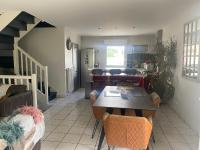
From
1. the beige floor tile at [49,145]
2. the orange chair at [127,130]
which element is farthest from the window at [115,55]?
the orange chair at [127,130]

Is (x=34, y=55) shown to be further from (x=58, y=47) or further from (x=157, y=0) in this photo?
(x=157, y=0)

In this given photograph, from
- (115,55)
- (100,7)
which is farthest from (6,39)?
(115,55)

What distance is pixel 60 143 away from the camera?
9.77 ft

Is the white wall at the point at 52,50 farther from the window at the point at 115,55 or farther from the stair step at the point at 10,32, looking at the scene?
the window at the point at 115,55

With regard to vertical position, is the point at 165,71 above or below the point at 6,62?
below

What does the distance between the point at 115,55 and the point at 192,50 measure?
5.39m

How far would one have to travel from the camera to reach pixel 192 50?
3.65 m

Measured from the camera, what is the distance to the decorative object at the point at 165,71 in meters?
4.73

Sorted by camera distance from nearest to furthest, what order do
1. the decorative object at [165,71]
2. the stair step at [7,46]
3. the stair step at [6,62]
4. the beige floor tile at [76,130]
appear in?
1. the beige floor tile at [76,130]
2. the decorative object at [165,71]
3. the stair step at [7,46]
4. the stair step at [6,62]

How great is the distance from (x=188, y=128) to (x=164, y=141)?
0.85m

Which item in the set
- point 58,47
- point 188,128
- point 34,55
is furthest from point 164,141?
point 34,55

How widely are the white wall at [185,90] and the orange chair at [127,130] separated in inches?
68.8

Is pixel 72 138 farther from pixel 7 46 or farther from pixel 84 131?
pixel 7 46

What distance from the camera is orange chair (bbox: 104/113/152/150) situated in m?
2.07
